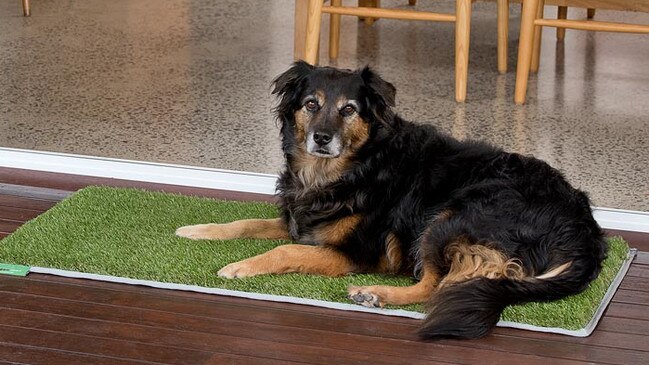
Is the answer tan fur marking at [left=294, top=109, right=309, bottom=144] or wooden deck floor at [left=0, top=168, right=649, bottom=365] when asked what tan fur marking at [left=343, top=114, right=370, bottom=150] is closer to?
tan fur marking at [left=294, top=109, right=309, bottom=144]

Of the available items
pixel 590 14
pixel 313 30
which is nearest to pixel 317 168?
pixel 313 30

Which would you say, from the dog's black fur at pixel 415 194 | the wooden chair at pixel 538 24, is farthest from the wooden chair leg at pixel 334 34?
the dog's black fur at pixel 415 194

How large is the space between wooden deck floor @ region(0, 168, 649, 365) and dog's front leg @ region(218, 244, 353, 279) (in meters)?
0.11

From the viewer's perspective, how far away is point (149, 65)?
5344mm

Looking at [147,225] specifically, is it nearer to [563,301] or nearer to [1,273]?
[1,273]

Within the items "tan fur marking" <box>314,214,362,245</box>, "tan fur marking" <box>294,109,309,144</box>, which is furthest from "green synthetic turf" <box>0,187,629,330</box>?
"tan fur marking" <box>294,109,309,144</box>

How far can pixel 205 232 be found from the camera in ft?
11.3

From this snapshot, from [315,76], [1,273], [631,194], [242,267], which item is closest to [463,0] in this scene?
[631,194]

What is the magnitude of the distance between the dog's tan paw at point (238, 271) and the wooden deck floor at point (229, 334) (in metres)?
0.09

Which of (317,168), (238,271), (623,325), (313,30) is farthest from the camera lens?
(313,30)

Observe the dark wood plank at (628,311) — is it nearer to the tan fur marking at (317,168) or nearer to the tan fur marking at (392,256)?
the tan fur marking at (392,256)

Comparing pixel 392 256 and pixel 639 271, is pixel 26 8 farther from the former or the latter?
pixel 639 271

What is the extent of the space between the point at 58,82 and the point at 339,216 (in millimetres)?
2178

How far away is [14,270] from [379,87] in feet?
3.71
